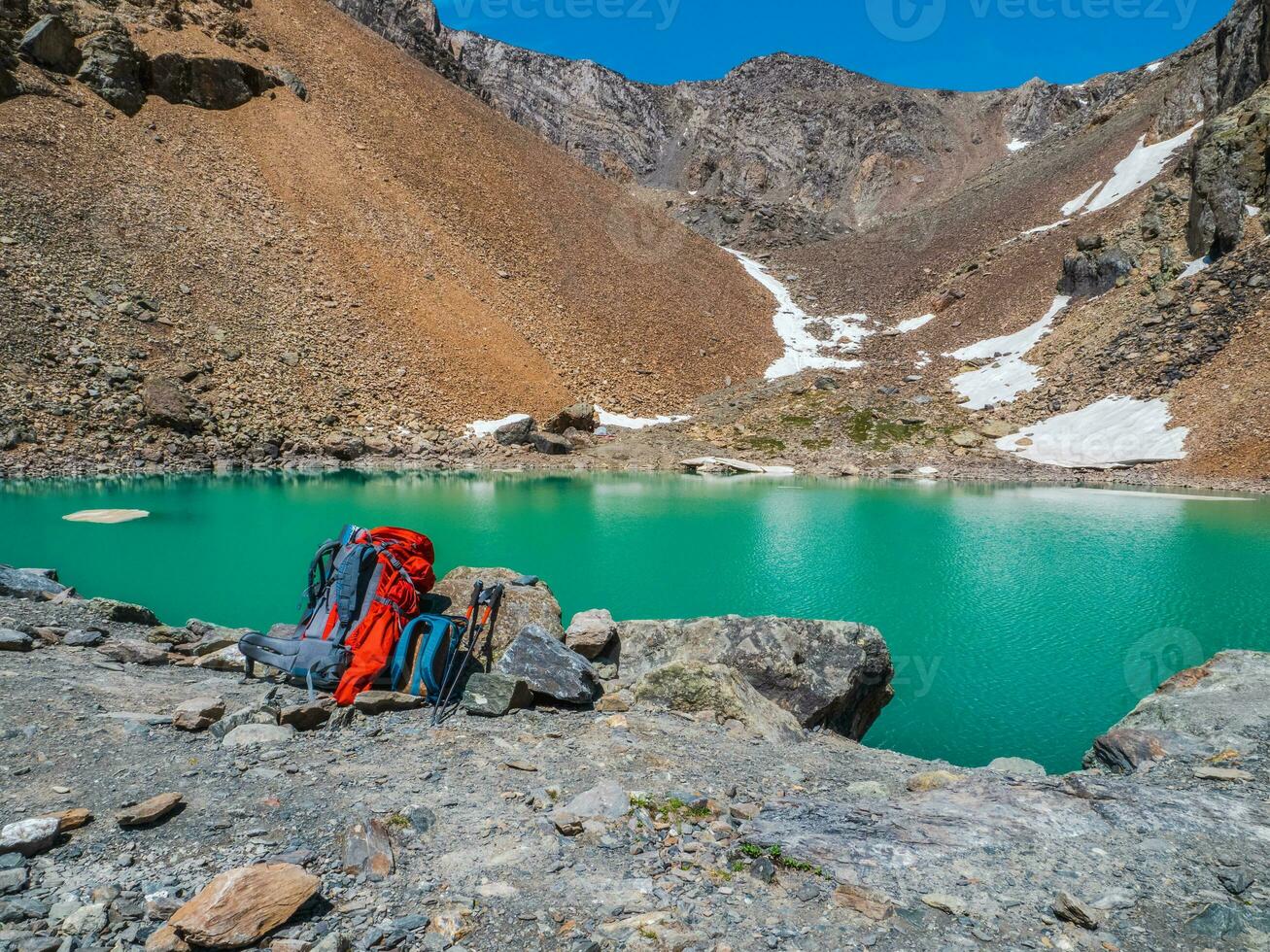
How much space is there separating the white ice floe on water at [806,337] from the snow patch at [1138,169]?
20805 mm

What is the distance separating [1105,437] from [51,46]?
57.1 meters

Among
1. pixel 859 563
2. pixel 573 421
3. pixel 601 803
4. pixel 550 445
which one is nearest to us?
pixel 601 803

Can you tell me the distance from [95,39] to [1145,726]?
172 feet

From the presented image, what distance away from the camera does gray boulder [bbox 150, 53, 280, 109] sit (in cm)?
3972

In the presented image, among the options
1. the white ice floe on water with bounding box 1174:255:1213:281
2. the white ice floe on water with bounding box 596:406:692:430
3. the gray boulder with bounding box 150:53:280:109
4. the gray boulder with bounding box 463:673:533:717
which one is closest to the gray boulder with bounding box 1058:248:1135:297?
the white ice floe on water with bounding box 1174:255:1213:281

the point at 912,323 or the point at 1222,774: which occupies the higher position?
the point at 912,323

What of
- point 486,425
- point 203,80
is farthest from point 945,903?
point 203,80

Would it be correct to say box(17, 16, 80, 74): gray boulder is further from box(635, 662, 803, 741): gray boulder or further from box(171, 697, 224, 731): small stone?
box(635, 662, 803, 741): gray boulder

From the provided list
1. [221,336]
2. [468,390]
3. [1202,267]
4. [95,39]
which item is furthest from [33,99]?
[1202,267]

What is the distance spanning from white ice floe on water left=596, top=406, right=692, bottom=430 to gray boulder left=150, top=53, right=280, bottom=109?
94.3ft

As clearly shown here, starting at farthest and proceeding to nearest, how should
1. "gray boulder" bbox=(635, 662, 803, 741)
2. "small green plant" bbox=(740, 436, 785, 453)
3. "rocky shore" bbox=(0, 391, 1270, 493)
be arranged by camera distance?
"small green plant" bbox=(740, 436, 785, 453), "rocky shore" bbox=(0, 391, 1270, 493), "gray boulder" bbox=(635, 662, 803, 741)

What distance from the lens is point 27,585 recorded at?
9.61m

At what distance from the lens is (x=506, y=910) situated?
3381 millimetres

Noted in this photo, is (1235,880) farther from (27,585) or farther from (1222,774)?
(27,585)
